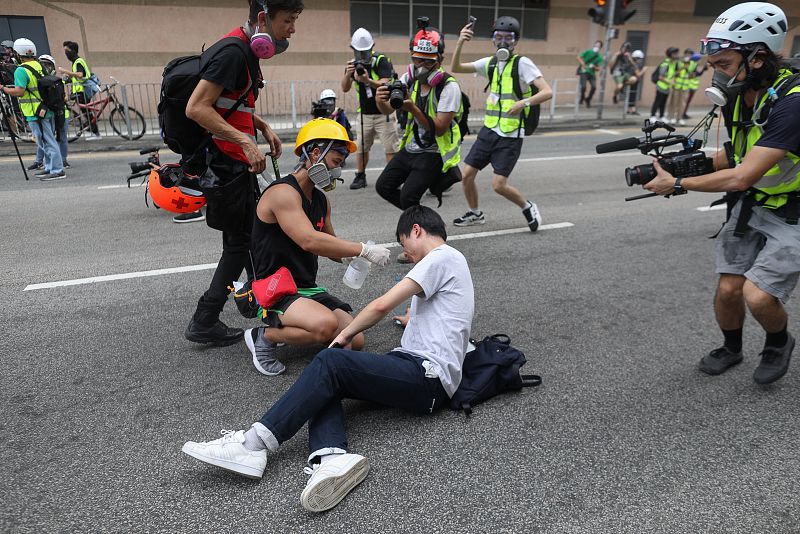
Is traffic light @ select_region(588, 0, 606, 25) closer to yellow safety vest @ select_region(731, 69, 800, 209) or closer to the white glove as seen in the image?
yellow safety vest @ select_region(731, 69, 800, 209)

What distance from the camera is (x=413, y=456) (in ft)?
9.63

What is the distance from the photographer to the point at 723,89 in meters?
3.23

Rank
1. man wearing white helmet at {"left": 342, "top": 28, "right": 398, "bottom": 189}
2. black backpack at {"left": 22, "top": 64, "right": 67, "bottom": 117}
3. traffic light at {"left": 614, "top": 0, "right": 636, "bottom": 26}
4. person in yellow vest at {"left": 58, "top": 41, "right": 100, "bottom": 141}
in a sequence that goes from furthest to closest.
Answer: traffic light at {"left": 614, "top": 0, "right": 636, "bottom": 26} → person in yellow vest at {"left": 58, "top": 41, "right": 100, "bottom": 141} → black backpack at {"left": 22, "top": 64, "right": 67, "bottom": 117} → man wearing white helmet at {"left": 342, "top": 28, "right": 398, "bottom": 189}

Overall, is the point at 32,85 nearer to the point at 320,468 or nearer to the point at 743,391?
the point at 320,468

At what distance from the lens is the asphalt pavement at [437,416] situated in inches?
102

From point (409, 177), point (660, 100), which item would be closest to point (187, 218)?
point (409, 177)

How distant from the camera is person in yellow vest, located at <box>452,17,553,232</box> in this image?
20.6ft

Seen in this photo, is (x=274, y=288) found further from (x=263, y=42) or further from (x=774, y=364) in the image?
(x=774, y=364)

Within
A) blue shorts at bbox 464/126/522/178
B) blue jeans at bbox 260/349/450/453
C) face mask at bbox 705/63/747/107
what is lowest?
blue jeans at bbox 260/349/450/453

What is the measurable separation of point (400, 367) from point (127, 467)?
1.33m

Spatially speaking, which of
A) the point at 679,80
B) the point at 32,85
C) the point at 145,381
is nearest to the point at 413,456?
the point at 145,381

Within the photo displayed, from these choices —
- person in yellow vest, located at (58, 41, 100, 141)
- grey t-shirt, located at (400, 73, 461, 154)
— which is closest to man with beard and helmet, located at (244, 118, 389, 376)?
grey t-shirt, located at (400, 73, 461, 154)

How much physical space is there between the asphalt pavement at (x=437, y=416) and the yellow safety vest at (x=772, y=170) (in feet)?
3.67

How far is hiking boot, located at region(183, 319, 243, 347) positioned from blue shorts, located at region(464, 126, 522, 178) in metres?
3.33
